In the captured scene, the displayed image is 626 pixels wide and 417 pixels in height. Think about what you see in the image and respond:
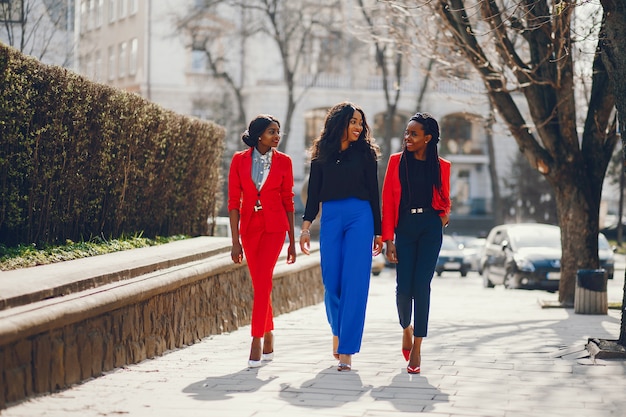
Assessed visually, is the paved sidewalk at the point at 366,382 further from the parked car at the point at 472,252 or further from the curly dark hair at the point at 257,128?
the parked car at the point at 472,252

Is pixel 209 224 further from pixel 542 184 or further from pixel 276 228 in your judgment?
pixel 542 184

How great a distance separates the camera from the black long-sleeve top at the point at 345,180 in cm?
780

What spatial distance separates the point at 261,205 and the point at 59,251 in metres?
2.17

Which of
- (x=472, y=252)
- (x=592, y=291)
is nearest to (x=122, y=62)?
(x=472, y=252)

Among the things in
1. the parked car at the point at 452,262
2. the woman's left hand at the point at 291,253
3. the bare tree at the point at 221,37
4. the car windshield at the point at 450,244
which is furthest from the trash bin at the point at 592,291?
the bare tree at the point at 221,37

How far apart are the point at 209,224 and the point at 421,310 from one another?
317 inches

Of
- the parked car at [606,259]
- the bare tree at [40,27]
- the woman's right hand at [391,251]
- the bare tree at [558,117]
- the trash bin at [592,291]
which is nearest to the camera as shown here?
the woman's right hand at [391,251]

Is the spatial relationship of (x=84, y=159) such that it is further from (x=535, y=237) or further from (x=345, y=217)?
(x=535, y=237)

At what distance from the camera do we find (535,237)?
23703 millimetres

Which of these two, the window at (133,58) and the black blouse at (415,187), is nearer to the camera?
the black blouse at (415,187)

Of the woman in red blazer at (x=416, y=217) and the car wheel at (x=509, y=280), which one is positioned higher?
the woman in red blazer at (x=416, y=217)

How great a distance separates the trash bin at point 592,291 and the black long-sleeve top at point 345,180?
7321 mm

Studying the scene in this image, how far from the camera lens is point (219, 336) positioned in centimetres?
1026

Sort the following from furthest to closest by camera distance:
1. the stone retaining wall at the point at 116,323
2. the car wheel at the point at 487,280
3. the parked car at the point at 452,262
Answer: the parked car at the point at 452,262 → the car wheel at the point at 487,280 → the stone retaining wall at the point at 116,323
